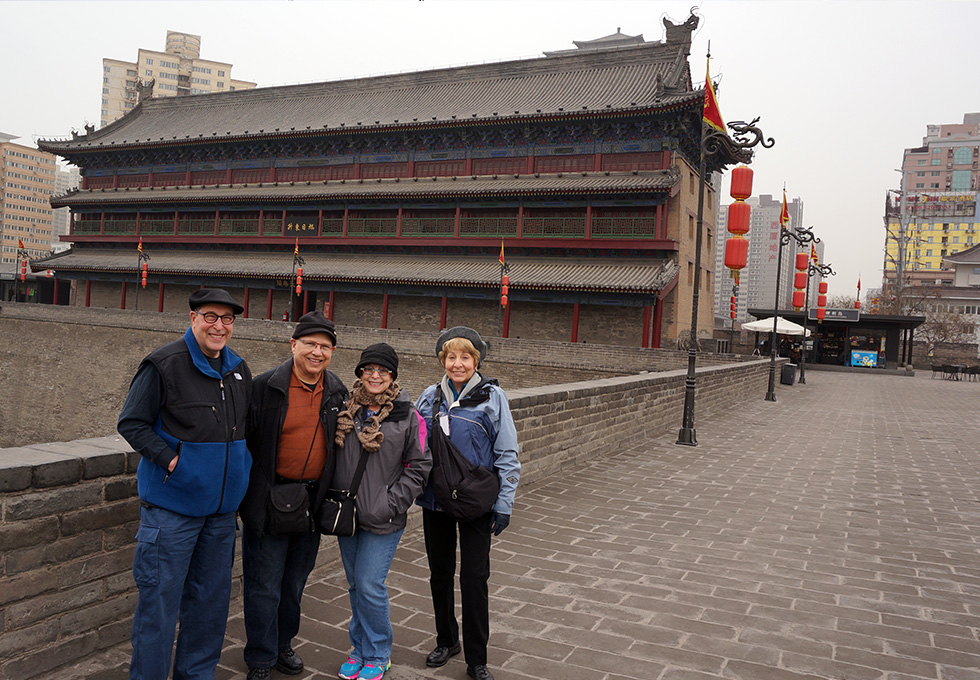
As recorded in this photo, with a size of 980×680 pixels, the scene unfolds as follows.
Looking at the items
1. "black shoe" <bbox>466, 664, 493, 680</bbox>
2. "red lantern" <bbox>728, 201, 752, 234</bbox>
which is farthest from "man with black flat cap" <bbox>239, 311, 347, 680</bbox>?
"red lantern" <bbox>728, 201, 752, 234</bbox>

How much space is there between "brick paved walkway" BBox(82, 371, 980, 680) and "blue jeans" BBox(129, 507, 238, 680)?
357 mm

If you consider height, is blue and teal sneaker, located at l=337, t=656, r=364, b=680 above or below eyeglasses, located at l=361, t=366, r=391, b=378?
below

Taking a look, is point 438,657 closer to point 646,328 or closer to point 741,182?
point 741,182

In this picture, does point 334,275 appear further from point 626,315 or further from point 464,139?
point 626,315

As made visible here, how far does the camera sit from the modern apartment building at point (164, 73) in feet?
366

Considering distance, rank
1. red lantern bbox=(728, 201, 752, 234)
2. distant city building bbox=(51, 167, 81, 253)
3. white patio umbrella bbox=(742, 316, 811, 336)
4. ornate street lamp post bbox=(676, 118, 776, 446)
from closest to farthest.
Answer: ornate street lamp post bbox=(676, 118, 776, 446), red lantern bbox=(728, 201, 752, 234), white patio umbrella bbox=(742, 316, 811, 336), distant city building bbox=(51, 167, 81, 253)

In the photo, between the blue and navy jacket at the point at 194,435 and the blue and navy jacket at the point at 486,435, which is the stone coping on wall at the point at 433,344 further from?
the blue and navy jacket at the point at 194,435

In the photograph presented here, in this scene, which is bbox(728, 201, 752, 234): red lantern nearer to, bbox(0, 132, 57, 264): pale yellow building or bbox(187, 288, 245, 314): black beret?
bbox(187, 288, 245, 314): black beret

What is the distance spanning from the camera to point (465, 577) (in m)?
3.39

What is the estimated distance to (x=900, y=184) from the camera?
119750mm

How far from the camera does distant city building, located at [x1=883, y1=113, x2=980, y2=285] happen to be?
94.2m

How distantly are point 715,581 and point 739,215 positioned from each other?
32.4 ft

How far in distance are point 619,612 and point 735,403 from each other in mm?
16119

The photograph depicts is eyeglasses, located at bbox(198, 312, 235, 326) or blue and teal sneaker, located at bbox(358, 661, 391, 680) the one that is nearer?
eyeglasses, located at bbox(198, 312, 235, 326)
